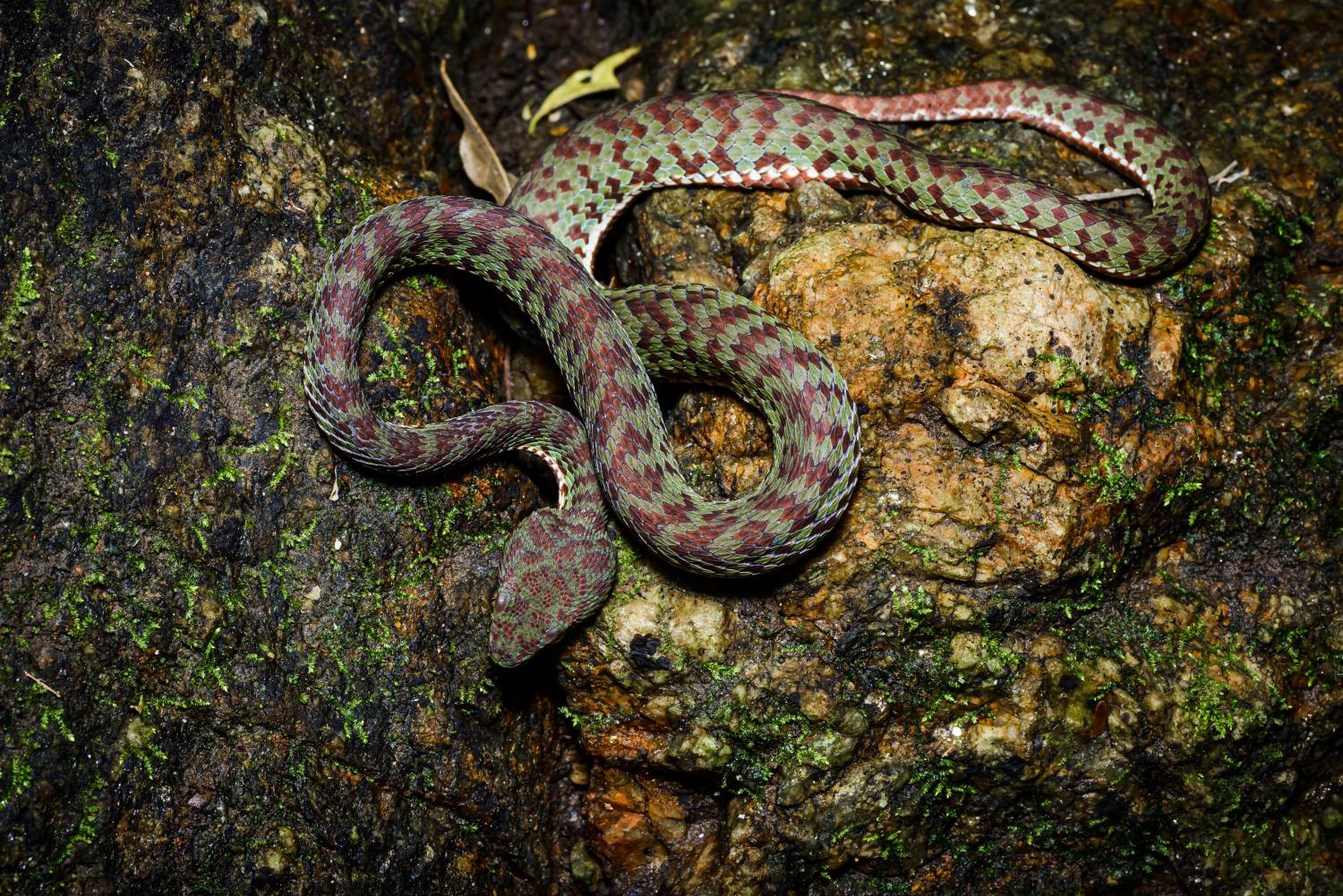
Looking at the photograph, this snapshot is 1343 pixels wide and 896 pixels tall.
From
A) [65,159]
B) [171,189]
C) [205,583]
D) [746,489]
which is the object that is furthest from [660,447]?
[65,159]

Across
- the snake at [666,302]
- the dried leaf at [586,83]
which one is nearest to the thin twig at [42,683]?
the snake at [666,302]

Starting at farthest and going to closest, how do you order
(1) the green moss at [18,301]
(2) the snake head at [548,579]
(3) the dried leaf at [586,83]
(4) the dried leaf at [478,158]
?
(3) the dried leaf at [586,83] < (4) the dried leaf at [478,158] < (2) the snake head at [548,579] < (1) the green moss at [18,301]

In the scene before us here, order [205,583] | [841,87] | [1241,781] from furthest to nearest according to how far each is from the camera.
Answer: [841,87] → [1241,781] → [205,583]

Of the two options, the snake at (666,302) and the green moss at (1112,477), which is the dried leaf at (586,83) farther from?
the green moss at (1112,477)

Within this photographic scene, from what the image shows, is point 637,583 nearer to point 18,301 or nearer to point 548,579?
point 548,579

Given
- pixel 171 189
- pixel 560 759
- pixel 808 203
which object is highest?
pixel 171 189

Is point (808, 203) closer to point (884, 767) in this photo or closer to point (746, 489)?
point (746, 489)

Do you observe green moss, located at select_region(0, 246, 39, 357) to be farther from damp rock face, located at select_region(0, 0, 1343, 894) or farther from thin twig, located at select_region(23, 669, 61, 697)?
thin twig, located at select_region(23, 669, 61, 697)

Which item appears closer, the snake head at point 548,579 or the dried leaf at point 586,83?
the snake head at point 548,579
